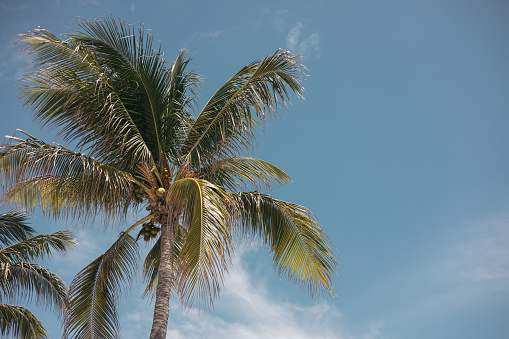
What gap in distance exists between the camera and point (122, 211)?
31.1 ft

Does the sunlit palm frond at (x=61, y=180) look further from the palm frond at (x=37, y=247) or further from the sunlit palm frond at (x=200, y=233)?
the palm frond at (x=37, y=247)

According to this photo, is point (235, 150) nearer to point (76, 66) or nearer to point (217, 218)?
point (217, 218)

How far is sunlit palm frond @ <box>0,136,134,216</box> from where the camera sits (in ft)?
27.2

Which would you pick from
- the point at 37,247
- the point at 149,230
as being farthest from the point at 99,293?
the point at 37,247

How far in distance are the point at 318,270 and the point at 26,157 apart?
5475mm

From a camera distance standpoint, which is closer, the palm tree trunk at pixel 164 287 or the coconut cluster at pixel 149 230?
the palm tree trunk at pixel 164 287

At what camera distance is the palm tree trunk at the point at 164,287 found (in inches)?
312

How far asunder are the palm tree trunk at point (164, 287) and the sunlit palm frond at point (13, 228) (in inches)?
321

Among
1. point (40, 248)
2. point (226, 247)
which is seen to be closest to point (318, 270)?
point (226, 247)

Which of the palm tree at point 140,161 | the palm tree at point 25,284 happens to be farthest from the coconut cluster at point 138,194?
the palm tree at point 25,284

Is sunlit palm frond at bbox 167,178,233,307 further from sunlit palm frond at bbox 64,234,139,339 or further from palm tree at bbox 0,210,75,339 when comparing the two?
palm tree at bbox 0,210,75,339

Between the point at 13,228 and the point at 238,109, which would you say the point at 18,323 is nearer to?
the point at 13,228

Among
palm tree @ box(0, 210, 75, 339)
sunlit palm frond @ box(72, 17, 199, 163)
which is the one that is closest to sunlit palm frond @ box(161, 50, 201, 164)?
sunlit palm frond @ box(72, 17, 199, 163)

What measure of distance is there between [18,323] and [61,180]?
7000 mm
